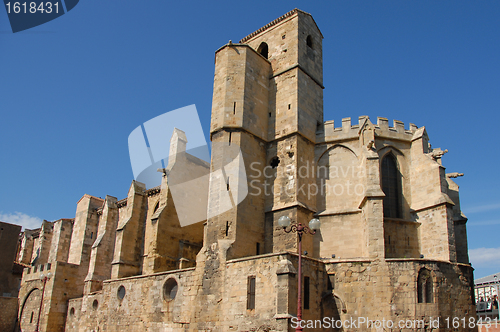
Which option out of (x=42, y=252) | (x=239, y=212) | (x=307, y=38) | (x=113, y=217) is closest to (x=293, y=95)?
(x=307, y=38)

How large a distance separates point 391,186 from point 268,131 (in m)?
6.62

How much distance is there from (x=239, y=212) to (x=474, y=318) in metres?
10.5

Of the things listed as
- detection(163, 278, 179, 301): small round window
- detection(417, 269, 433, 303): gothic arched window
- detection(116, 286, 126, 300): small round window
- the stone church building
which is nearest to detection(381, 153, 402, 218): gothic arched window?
the stone church building

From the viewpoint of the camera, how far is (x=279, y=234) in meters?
19.4

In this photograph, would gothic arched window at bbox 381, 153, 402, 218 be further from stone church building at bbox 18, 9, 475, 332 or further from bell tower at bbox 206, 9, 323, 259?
bell tower at bbox 206, 9, 323, 259

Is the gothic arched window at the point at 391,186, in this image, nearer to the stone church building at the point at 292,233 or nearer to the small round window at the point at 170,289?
the stone church building at the point at 292,233

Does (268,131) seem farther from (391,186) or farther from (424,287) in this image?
(424,287)

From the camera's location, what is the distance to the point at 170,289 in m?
20.0

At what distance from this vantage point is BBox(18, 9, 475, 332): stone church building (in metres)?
16.3

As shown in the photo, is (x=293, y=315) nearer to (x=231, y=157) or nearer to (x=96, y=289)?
(x=231, y=157)

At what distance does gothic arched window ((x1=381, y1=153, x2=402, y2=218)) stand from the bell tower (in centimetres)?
339

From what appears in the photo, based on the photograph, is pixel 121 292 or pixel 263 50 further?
pixel 263 50

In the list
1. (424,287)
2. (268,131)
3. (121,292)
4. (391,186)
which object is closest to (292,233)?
(391,186)

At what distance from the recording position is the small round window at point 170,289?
19.6m
